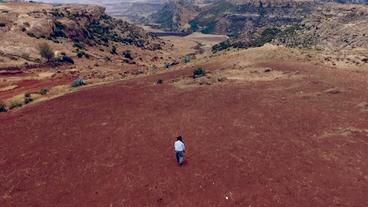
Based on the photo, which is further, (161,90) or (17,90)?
(17,90)

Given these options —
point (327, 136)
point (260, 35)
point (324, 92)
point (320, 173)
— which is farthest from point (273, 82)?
point (260, 35)

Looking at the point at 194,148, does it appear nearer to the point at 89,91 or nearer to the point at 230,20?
the point at 89,91

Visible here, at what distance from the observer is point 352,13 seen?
69.5 meters

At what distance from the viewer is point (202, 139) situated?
81.3 feet

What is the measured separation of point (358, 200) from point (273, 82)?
21.4m

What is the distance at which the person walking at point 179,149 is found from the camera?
20641 mm

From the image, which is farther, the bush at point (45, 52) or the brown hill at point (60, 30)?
the brown hill at point (60, 30)

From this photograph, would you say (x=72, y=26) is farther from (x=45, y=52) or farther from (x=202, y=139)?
(x=202, y=139)

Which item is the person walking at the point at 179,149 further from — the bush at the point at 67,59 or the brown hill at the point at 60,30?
the bush at the point at 67,59

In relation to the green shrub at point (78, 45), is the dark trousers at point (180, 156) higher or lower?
higher

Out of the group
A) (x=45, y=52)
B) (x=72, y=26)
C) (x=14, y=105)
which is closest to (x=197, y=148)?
(x=14, y=105)

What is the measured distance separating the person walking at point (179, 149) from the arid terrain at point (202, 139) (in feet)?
1.49

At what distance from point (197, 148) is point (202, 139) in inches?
59.1

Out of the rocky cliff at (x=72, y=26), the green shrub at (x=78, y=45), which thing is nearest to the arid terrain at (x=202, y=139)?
the green shrub at (x=78, y=45)
